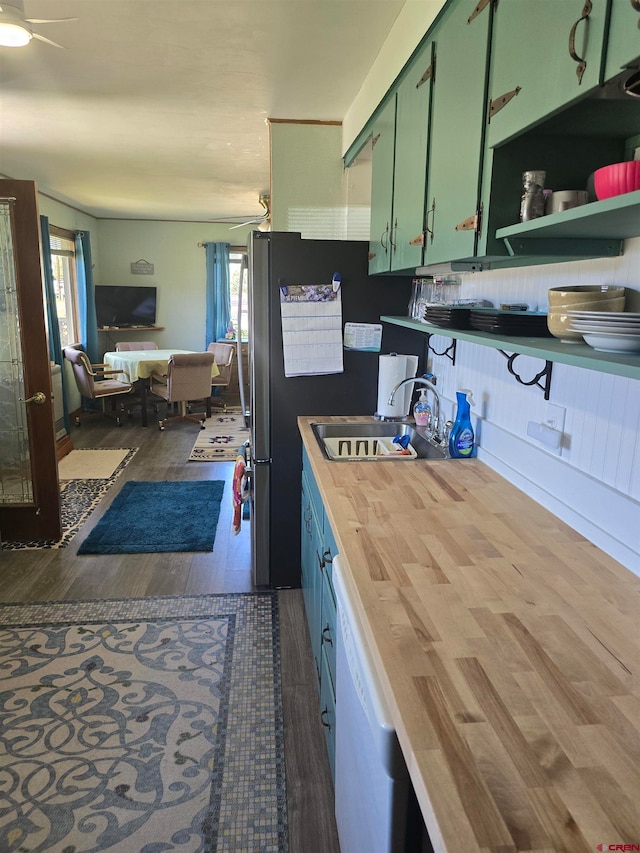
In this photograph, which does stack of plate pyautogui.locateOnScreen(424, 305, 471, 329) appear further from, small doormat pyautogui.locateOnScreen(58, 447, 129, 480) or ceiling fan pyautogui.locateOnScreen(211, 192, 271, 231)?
ceiling fan pyautogui.locateOnScreen(211, 192, 271, 231)

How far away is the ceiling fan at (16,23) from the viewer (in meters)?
2.17

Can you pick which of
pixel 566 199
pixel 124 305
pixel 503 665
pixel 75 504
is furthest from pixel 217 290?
pixel 503 665

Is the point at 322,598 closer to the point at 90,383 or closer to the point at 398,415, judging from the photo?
the point at 398,415

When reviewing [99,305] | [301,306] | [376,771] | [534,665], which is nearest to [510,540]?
[534,665]

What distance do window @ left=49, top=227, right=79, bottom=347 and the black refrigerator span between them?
503cm

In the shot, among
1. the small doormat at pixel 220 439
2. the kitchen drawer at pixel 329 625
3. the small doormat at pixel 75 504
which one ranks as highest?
the kitchen drawer at pixel 329 625

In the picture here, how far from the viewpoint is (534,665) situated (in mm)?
969

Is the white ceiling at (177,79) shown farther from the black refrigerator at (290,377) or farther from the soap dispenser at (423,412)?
the soap dispenser at (423,412)

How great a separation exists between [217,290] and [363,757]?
812 centimetres

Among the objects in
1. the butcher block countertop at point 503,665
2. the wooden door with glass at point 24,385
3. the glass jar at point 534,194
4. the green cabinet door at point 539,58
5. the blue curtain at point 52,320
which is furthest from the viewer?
the blue curtain at point 52,320

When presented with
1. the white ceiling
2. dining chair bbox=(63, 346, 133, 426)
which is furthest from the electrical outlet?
dining chair bbox=(63, 346, 133, 426)

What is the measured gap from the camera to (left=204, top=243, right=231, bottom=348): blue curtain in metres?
8.58

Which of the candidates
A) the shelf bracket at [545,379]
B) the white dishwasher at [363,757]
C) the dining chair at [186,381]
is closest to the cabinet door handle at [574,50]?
the shelf bracket at [545,379]

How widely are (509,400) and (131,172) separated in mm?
4590
